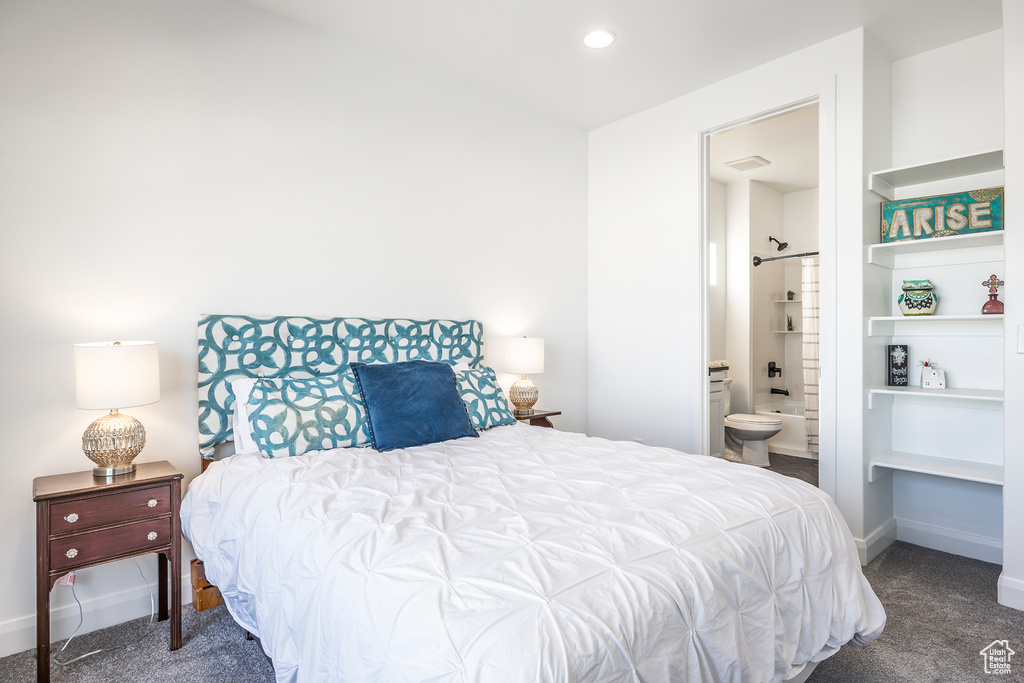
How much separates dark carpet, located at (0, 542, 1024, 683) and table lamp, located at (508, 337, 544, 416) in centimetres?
196

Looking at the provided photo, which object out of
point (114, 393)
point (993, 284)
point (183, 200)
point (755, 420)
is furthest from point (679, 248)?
point (114, 393)

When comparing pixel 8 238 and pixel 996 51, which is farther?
pixel 996 51

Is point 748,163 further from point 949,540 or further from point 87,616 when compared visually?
point 87,616

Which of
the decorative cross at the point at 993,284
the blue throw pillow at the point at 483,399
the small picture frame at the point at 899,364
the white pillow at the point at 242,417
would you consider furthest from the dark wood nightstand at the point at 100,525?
Answer: the decorative cross at the point at 993,284

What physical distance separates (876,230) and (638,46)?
1662 mm

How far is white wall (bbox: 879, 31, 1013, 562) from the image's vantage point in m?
2.88

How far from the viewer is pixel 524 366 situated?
11.7 ft

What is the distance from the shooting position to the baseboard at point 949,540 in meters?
2.89

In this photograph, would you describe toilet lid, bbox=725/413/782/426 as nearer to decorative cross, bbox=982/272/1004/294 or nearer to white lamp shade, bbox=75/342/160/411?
decorative cross, bbox=982/272/1004/294

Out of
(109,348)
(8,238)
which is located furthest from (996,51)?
(8,238)

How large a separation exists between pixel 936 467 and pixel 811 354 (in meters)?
2.15

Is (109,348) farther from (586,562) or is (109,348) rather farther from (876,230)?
(876,230)

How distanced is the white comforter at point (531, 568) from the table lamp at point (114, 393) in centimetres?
33

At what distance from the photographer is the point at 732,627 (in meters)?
1.29
